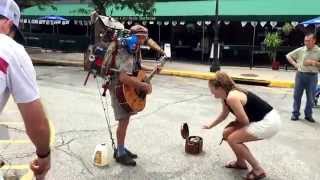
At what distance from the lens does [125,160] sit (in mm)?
5809

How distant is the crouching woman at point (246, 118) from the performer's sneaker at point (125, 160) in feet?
3.89

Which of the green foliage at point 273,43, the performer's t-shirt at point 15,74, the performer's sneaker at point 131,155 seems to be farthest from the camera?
the green foliage at point 273,43

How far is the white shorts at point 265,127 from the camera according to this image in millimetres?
5422

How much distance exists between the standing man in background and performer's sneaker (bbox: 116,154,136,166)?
4.33 metres

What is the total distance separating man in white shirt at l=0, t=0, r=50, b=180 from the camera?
2.25 meters

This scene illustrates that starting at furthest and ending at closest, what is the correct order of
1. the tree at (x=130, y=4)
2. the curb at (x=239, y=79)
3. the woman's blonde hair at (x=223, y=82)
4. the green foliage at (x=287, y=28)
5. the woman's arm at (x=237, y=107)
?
1. the tree at (x=130, y=4)
2. the green foliage at (x=287, y=28)
3. the curb at (x=239, y=79)
4. the woman's blonde hair at (x=223, y=82)
5. the woman's arm at (x=237, y=107)

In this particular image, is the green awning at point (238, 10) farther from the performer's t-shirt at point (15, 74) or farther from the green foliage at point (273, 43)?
the performer's t-shirt at point (15, 74)

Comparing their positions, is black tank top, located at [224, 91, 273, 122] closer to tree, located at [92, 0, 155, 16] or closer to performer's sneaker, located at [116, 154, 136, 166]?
performer's sneaker, located at [116, 154, 136, 166]

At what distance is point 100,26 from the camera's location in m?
5.96

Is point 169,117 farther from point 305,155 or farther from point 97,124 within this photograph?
point 305,155

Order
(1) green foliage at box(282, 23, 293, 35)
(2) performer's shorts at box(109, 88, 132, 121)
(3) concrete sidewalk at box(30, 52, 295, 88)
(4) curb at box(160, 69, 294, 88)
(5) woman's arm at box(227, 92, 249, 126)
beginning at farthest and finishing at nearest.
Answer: (1) green foliage at box(282, 23, 293, 35) → (3) concrete sidewalk at box(30, 52, 295, 88) → (4) curb at box(160, 69, 294, 88) → (2) performer's shorts at box(109, 88, 132, 121) → (5) woman's arm at box(227, 92, 249, 126)

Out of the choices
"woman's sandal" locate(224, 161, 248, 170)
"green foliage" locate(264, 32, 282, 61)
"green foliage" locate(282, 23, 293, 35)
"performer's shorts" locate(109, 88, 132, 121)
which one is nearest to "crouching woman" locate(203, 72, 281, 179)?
"woman's sandal" locate(224, 161, 248, 170)

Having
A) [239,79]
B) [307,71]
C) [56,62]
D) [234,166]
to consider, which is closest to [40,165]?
[234,166]

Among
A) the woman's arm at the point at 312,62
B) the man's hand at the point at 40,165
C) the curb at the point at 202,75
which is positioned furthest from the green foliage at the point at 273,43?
the man's hand at the point at 40,165
